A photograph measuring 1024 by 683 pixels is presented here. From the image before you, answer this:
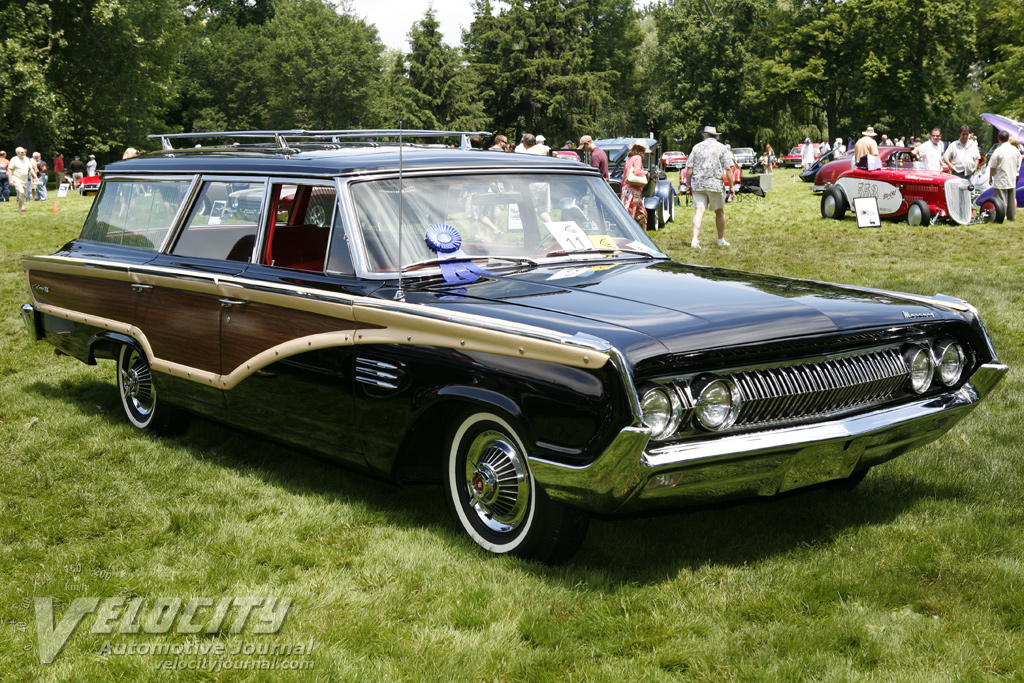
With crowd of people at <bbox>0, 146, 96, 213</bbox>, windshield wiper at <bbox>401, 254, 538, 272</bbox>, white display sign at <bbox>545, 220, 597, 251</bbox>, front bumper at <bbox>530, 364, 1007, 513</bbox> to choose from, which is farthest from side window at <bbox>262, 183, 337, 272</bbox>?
crowd of people at <bbox>0, 146, 96, 213</bbox>

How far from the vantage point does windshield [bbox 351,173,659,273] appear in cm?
496

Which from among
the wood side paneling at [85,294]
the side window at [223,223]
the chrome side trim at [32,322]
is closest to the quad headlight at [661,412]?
the side window at [223,223]

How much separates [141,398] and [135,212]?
1222mm

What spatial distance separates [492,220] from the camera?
5.25 m

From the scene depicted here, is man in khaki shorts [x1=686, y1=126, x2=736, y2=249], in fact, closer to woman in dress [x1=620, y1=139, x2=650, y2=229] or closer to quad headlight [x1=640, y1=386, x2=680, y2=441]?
woman in dress [x1=620, y1=139, x2=650, y2=229]

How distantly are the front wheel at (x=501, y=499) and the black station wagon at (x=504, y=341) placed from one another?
0.01 meters

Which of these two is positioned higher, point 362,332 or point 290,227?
point 290,227

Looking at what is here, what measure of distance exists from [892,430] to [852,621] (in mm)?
894

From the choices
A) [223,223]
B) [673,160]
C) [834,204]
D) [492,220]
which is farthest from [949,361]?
[673,160]

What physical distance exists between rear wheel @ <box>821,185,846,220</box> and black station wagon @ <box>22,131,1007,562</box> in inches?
649

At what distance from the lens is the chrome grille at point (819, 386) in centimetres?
402

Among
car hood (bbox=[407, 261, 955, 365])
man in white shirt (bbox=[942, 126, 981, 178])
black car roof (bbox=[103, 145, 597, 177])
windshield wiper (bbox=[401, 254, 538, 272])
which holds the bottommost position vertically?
car hood (bbox=[407, 261, 955, 365])

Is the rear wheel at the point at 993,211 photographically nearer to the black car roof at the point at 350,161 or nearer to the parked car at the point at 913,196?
the parked car at the point at 913,196

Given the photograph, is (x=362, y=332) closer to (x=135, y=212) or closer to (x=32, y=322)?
(x=135, y=212)
